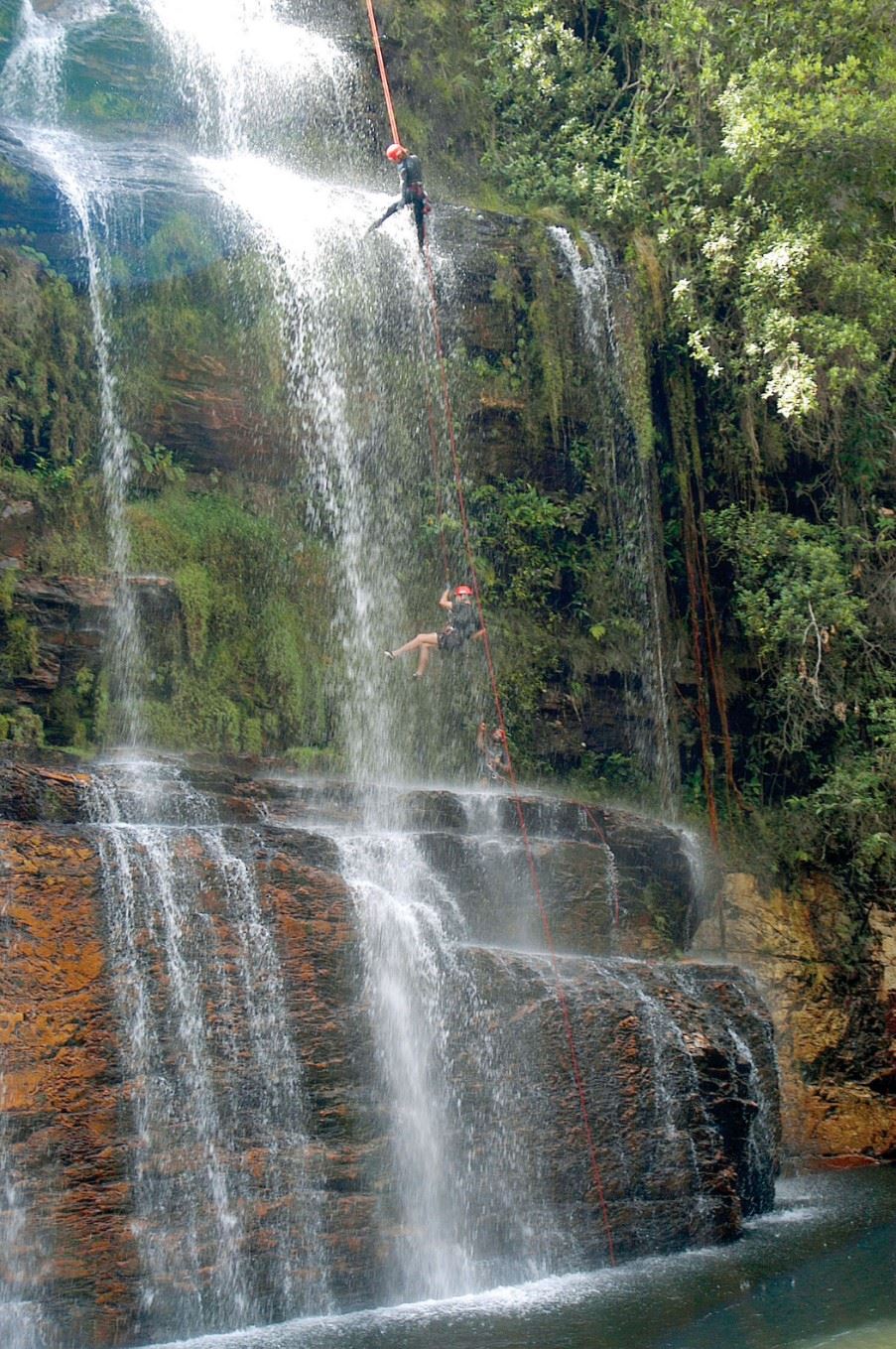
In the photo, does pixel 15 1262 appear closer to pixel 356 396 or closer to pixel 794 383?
pixel 356 396

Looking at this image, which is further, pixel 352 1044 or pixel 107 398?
pixel 107 398

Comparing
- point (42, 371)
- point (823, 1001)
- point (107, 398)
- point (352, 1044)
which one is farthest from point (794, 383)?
point (352, 1044)

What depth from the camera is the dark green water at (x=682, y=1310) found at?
24.0 ft

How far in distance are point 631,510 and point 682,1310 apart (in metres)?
9.10

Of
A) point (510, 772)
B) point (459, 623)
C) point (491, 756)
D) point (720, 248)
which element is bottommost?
point (510, 772)

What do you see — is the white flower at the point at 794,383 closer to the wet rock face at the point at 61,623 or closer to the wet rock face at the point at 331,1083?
the wet rock face at the point at 331,1083

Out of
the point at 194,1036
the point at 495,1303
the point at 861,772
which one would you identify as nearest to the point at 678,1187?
the point at 495,1303

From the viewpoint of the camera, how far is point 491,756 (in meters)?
13.4

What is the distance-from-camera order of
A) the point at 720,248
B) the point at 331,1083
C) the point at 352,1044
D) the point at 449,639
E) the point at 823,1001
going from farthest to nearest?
the point at 720,248 < the point at 823,1001 < the point at 449,639 < the point at 352,1044 < the point at 331,1083

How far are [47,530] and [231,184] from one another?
495 centimetres

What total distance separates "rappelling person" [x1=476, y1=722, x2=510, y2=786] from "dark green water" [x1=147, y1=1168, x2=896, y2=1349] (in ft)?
17.2

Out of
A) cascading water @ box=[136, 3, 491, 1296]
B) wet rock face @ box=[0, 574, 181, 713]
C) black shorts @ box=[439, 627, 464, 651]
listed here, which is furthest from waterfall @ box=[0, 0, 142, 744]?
black shorts @ box=[439, 627, 464, 651]

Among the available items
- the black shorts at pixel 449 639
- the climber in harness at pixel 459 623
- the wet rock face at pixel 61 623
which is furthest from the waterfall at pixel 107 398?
the black shorts at pixel 449 639

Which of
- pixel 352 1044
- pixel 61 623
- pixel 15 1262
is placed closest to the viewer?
pixel 15 1262
